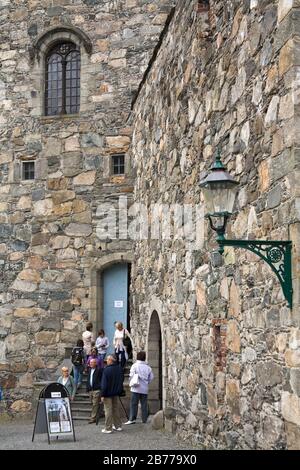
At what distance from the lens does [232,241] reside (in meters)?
5.69

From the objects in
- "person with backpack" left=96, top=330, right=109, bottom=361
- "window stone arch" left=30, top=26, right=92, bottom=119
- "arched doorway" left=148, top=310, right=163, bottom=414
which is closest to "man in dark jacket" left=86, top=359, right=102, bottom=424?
"arched doorway" left=148, top=310, right=163, bottom=414

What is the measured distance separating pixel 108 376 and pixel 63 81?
25.2ft

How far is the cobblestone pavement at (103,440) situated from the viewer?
9.51 meters

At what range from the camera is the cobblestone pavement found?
951cm

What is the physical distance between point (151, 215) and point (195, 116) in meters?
3.74

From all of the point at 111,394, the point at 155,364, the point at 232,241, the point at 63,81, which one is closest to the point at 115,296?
the point at 155,364

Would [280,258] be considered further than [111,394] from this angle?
No

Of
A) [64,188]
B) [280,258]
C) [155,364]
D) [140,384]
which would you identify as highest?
[64,188]

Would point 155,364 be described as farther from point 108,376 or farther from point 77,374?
point 77,374

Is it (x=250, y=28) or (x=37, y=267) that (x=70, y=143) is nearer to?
(x=37, y=267)

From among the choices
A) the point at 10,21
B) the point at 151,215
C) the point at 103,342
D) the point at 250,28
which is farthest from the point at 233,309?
the point at 10,21

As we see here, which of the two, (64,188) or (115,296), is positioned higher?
(64,188)

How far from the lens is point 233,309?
22.9 ft

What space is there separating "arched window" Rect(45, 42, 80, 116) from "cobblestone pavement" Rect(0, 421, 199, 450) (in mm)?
7310
